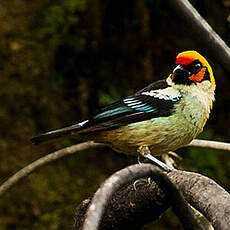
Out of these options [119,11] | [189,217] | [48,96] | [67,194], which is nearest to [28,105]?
[48,96]

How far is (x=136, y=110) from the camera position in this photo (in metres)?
2.79

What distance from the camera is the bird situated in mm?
2684

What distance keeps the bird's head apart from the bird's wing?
0.27 feet

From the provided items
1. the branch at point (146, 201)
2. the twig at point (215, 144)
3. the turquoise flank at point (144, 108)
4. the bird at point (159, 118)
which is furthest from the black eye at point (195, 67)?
the branch at point (146, 201)

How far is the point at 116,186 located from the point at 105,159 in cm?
321

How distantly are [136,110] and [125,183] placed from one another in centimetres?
140

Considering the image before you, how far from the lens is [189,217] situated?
5.55ft

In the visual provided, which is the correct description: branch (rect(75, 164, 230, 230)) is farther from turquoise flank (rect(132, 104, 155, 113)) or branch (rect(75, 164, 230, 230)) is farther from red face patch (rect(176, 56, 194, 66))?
red face patch (rect(176, 56, 194, 66))

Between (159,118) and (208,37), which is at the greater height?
Result: (208,37)

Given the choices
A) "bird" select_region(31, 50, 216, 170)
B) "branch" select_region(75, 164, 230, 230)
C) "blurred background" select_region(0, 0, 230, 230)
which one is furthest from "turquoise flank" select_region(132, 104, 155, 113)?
"blurred background" select_region(0, 0, 230, 230)

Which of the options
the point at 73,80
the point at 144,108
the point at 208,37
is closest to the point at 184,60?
the point at 144,108

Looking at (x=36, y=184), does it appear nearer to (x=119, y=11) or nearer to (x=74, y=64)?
(x=74, y=64)

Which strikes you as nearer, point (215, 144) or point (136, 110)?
point (136, 110)

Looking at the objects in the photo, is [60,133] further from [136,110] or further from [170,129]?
[170,129]
